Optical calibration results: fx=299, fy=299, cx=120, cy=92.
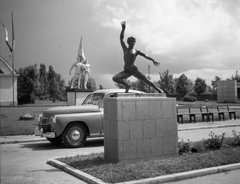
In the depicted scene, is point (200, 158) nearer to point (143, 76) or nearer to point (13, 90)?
point (143, 76)

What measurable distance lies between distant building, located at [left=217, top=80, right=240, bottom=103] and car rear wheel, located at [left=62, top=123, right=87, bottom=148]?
4686 centimetres

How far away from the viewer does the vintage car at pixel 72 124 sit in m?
10.0

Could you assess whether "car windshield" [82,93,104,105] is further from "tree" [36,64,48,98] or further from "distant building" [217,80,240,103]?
"tree" [36,64,48,98]

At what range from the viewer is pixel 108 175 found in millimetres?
5793

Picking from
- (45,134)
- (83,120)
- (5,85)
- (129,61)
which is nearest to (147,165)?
(129,61)

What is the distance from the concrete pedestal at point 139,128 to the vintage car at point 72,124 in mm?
2664

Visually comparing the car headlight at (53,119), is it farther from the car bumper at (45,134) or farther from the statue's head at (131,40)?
the statue's head at (131,40)

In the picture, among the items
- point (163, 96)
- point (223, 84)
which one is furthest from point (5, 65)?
point (163, 96)

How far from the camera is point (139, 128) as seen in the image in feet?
23.2

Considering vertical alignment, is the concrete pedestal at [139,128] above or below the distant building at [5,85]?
below

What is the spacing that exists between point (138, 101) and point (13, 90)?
136ft

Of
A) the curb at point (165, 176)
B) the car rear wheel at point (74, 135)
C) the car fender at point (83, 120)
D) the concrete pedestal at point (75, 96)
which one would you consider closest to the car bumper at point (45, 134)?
the car fender at point (83, 120)

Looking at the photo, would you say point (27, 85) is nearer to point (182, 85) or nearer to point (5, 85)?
point (5, 85)

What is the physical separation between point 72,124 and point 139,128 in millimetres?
3866
